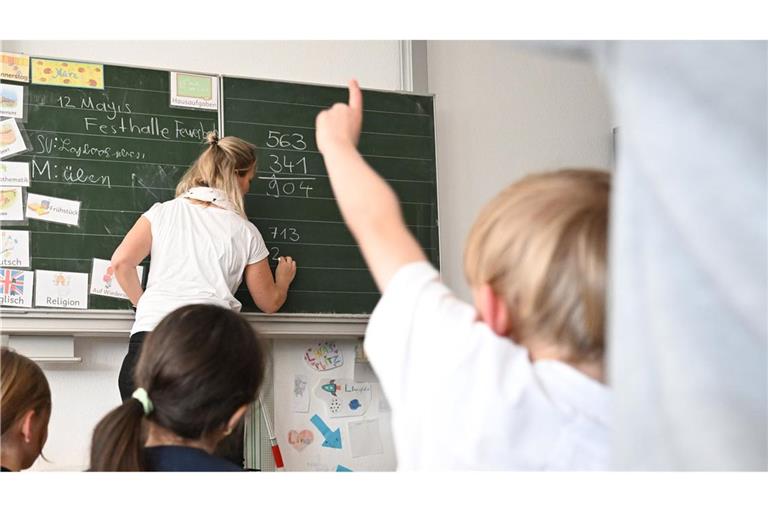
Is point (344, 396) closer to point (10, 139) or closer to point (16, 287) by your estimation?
point (16, 287)

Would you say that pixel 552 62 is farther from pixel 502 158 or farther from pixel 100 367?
pixel 100 367

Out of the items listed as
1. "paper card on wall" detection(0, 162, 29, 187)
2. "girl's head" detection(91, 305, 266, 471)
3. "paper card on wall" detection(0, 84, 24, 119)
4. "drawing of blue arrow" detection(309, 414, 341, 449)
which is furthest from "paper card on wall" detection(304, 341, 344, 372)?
"girl's head" detection(91, 305, 266, 471)

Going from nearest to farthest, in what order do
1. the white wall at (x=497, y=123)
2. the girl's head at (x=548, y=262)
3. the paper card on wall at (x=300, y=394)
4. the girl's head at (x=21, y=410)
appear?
the girl's head at (x=548, y=262)
the girl's head at (x=21, y=410)
the paper card on wall at (x=300, y=394)
the white wall at (x=497, y=123)

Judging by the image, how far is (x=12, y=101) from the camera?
3.21 meters

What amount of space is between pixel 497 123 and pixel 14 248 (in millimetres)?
2064

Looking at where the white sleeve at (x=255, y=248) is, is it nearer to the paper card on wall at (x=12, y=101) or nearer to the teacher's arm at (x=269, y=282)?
the teacher's arm at (x=269, y=282)

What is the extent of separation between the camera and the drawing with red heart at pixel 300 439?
11.8ft

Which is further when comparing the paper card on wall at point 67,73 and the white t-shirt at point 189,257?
the paper card on wall at point 67,73

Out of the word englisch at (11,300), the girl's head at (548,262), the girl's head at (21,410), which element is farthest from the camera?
the word englisch at (11,300)

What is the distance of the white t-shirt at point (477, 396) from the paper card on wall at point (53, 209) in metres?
2.55

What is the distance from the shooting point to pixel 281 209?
11.5ft

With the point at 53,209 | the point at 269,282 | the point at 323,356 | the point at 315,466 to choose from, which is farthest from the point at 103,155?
the point at 315,466

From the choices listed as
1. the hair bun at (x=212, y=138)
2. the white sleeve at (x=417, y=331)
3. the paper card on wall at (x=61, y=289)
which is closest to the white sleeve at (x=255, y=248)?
the hair bun at (x=212, y=138)
